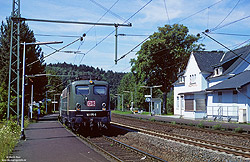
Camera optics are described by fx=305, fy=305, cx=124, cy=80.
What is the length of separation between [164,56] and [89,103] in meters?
34.2

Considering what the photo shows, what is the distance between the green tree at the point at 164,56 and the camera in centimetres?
4950

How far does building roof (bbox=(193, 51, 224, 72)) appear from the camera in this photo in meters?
42.4

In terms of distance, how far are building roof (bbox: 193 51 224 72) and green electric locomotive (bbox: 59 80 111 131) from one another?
26193 mm

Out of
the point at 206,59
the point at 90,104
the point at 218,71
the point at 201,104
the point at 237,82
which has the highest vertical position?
the point at 206,59

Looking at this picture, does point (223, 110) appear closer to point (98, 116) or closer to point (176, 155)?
point (98, 116)

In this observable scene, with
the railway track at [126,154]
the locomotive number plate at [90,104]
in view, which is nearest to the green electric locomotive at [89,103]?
the locomotive number plate at [90,104]

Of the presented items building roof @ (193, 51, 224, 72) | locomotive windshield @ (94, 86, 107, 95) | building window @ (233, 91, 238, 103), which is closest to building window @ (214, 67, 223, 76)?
building roof @ (193, 51, 224, 72)

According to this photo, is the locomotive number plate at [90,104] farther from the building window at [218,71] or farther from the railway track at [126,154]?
the building window at [218,71]

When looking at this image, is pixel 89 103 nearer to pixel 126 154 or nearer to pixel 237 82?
pixel 126 154

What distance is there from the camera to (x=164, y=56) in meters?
50.8

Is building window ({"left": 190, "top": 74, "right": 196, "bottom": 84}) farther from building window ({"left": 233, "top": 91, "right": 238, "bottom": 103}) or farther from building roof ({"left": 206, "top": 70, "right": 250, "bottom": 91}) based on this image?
building window ({"left": 233, "top": 91, "right": 238, "bottom": 103})

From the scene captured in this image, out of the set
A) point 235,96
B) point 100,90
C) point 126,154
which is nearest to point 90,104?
point 100,90

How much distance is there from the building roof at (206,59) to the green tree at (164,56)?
17.1 feet

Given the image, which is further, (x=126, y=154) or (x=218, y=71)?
(x=218, y=71)
